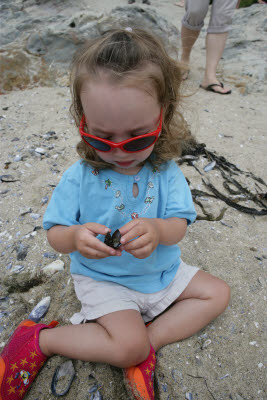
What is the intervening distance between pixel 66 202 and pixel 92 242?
1.22ft

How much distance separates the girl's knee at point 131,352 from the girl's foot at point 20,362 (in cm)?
45

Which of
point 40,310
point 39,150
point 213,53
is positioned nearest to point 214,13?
point 213,53

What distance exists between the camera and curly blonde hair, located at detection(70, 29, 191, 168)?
1.31 meters

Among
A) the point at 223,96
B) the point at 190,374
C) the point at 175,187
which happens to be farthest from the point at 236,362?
the point at 223,96

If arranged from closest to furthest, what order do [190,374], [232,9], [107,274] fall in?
[190,374]
[107,274]
[232,9]

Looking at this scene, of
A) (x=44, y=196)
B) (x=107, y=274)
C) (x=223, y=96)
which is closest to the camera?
(x=107, y=274)

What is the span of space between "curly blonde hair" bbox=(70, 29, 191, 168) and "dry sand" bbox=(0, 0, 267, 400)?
2.11 feet

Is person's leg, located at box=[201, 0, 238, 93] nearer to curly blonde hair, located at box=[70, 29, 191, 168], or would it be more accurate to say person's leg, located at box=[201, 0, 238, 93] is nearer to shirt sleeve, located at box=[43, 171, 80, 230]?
curly blonde hair, located at box=[70, 29, 191, 168]

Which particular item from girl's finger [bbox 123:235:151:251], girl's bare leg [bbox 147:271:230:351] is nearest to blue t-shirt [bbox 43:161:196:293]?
girl's bare leg [bbox 147:271:230:351]

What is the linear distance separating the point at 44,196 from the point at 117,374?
5.37 feet

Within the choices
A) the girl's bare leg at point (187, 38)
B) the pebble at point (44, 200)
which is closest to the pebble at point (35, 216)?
the pebble at point (44, 200)

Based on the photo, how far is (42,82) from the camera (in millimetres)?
4742

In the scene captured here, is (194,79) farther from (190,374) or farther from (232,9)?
(190,374)

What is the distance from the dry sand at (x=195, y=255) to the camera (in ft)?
5.22
